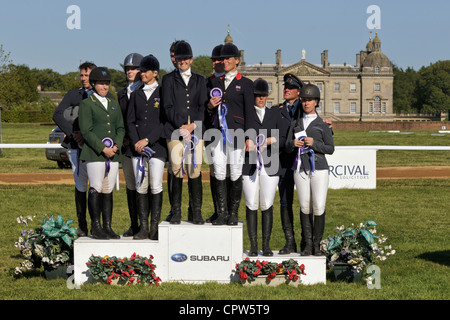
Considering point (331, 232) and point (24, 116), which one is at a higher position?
point (24, 116)

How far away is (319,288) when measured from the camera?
24.1 feet

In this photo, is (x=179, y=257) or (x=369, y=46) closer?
(x=179, y=257)

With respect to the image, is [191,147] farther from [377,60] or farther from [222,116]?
[377,60]

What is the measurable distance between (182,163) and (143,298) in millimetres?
1605

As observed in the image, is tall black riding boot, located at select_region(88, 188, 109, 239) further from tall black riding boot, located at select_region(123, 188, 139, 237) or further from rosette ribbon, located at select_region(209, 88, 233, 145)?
rosette ribbon, located at select_region(209, 88, 233, 145)

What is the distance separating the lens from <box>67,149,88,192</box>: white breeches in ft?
28.1

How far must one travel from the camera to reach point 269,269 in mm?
7395

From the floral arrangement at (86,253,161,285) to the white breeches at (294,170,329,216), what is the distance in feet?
6.27

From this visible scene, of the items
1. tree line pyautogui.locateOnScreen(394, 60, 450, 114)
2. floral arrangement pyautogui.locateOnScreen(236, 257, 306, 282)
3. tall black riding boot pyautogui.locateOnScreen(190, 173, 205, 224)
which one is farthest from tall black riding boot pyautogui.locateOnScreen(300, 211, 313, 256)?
tree line pyautogui.locateOnScreen(394, 60, 450, 114)

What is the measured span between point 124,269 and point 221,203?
1335mm

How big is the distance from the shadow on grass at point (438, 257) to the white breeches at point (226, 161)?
3488 mm

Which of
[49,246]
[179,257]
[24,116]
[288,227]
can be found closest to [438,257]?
[288,227]
